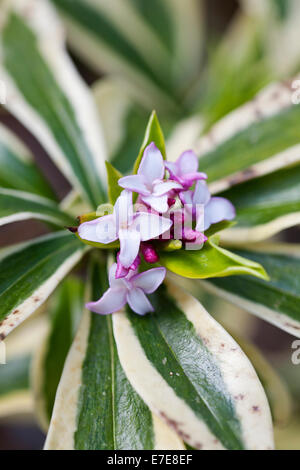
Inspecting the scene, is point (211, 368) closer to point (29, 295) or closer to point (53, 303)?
point (29, 295)

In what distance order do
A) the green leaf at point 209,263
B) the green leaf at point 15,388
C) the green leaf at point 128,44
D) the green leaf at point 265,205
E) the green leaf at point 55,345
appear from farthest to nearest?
the green leaf at point 128,44 < the green leaf at point 15,388 < the green leaf at point 55,345 < the green leaf at point 265,205 < the green leaf at point 209,263

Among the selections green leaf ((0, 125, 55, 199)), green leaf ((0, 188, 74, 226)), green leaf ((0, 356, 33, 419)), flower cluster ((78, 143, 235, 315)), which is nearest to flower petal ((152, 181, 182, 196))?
flower cluster ((78, 143, 235, 315))

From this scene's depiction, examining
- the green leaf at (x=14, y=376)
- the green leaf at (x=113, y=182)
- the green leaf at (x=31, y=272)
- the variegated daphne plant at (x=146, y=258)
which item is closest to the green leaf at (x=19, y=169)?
the variegated daphne plant at (x=146, y=258)

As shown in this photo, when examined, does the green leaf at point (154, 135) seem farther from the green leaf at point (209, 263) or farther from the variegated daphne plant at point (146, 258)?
the green leaf at point (209, 263)

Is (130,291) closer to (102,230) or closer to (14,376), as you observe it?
(102,230)

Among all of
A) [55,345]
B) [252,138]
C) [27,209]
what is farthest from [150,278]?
[55,345]

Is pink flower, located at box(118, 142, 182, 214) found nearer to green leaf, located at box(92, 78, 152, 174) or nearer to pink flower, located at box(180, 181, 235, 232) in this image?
pink flower, located at box(180, 181, 235, 232)
